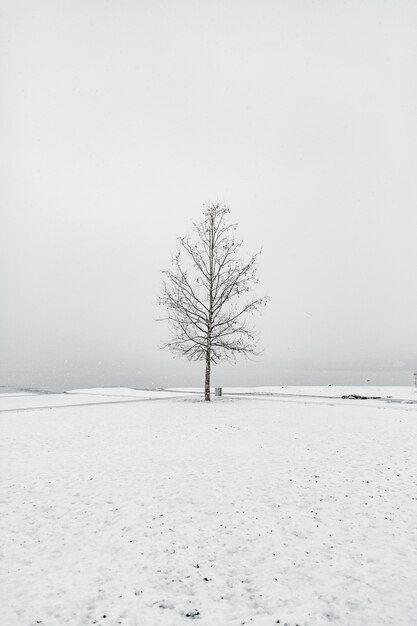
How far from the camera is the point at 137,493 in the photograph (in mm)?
9461

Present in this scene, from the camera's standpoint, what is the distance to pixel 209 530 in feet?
25.0

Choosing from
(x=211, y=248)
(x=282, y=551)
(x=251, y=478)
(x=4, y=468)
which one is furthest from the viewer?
(x=211, y=248)

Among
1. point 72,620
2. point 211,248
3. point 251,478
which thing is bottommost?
point 72,620

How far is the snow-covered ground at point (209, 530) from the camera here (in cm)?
543

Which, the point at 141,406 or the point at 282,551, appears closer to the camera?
the point at 282,551

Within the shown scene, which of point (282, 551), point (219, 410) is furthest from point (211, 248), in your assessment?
point (282, 551)

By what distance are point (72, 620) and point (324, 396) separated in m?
30.9

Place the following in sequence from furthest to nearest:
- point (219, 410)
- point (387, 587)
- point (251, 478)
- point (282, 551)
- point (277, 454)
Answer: point (219, 410) → point (277, 454) → point (251, 478) → point (282, 551) → point (387, 587)

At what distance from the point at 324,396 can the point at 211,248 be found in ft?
51.1

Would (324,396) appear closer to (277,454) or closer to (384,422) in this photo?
(384,422)

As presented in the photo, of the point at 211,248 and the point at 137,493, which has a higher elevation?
the point at 211,248

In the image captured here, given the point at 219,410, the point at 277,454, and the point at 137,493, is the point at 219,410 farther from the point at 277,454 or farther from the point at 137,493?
the point at 137,493

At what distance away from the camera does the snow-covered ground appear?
5.43 meters

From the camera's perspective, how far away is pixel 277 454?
12.8 meters
